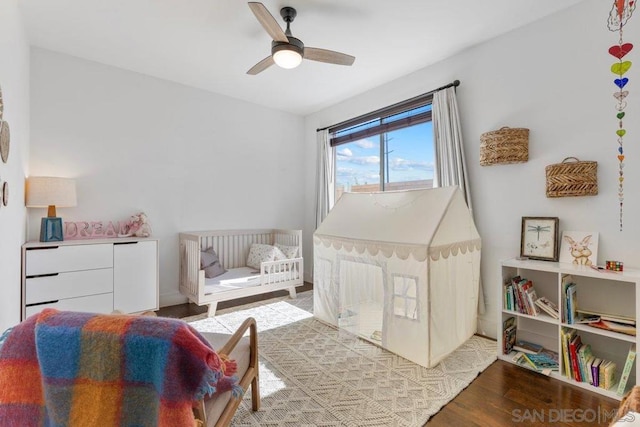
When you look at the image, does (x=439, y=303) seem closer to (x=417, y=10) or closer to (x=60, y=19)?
(x=417, y=10)

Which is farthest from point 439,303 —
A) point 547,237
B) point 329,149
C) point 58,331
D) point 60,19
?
point 60,19

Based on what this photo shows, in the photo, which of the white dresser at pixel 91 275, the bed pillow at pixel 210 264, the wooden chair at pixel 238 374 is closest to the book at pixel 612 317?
the wooden chair at pixel 238 374

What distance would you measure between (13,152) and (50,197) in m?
0.65

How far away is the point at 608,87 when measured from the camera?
82.4 inches

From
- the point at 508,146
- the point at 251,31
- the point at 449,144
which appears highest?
the point at 251,31

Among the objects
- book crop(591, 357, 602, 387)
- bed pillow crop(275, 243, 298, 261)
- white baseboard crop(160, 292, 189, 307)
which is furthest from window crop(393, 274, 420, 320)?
white baseboard crop(160, 292, 189, 307)

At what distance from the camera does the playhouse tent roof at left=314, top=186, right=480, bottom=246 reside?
227cm

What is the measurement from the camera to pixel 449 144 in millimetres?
2895

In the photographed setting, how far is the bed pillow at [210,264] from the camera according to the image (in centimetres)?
348

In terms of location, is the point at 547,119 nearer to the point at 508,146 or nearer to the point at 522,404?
the point at 508,146

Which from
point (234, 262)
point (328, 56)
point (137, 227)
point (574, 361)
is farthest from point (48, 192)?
point (574, 361)

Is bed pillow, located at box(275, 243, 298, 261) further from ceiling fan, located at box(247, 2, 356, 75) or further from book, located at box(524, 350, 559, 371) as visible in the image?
book, located at box(524, 350, 559, 371)

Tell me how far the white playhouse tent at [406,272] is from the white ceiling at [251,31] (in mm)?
1401

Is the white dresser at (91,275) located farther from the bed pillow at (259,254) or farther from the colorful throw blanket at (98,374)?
the colorful throw blanket at (98,374)
